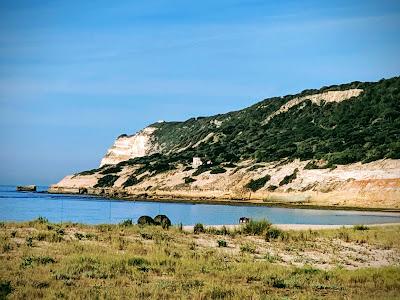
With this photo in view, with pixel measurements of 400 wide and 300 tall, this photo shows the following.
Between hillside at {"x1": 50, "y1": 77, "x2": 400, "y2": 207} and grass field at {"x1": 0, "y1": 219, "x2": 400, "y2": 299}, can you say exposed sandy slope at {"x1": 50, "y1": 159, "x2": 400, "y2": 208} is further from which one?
grass field at {"x1": 0, "y1": 219, "x2": 400, "y2": 299}

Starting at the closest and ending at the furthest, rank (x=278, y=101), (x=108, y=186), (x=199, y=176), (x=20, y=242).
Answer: (x=20, y=242) < (x=199, y=176) < (x=108, y=186) < (x=278, y=101)

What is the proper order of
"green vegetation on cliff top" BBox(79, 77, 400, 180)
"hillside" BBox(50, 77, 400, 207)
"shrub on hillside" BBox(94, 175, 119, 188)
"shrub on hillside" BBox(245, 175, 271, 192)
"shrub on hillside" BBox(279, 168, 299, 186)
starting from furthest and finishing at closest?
1. "shrub on hillside" BBox(94, 175, 119, 188)
2. "shrub on hillside" BBox(245, 175, 271, 192)
3. "green vegetation on cliff top" BBox(79, 77, 400, 180)
4. "shrub on hillside" BBox(279, 168, 299, 186)
5. "hillside" BBox(50, 77, 400, 207)

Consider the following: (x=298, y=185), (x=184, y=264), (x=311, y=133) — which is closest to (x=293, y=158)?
(x=298, y=185)

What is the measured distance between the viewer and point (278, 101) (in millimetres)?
152250

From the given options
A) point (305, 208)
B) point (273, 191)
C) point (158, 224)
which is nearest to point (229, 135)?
point (273, 191)

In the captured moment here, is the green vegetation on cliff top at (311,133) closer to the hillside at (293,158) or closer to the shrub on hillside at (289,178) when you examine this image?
the hillside at (293,158)

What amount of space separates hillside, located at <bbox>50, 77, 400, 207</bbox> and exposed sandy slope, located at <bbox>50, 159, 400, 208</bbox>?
0.50ft

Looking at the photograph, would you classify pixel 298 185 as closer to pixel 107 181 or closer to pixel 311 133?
pixel 311 133

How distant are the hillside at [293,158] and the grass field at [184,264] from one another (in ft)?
156

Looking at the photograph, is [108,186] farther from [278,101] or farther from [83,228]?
[83,228]

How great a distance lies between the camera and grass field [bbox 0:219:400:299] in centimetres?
1375

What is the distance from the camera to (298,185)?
3302 inches

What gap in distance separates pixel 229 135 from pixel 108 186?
3339 cm

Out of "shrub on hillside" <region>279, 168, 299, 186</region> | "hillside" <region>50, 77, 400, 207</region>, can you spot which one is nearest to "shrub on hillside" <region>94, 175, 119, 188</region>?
"hillside" <region>50, 77, 400, 207</region>
